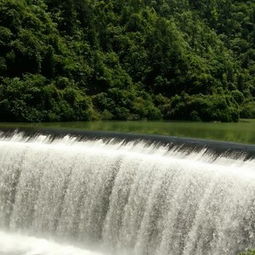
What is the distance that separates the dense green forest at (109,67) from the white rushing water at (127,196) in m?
16.0

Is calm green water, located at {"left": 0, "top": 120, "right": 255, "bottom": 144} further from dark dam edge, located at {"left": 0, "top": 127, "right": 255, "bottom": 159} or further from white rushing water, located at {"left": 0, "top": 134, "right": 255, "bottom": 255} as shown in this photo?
white rushing water, located at {"left": 0, "top": 134, "right": 255, "bottom": 255}

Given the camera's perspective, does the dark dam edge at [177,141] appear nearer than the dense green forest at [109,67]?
Yes

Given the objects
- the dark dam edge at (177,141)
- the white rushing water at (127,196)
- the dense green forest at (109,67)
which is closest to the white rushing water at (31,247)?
the white rushing water at (127,196)

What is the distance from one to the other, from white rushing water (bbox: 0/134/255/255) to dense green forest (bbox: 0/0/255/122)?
1596 cm

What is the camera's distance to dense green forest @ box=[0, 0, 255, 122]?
1408 inches

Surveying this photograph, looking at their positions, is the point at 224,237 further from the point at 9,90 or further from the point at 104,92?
the point at 104,92

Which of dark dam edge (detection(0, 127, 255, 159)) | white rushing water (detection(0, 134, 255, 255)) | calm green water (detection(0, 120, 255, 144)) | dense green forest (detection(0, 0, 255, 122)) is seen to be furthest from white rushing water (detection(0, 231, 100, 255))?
dense green forest (detection(0, 0, 255, 122))

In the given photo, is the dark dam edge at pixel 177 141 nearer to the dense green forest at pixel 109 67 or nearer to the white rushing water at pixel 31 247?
the white rushing water at pixel 31 247

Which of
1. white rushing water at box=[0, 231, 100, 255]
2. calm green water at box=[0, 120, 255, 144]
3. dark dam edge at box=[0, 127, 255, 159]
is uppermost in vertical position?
dark dam edge at box=[0, 127, 255, 159]

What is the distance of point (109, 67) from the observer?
146 ft

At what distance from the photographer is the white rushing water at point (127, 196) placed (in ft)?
40.5

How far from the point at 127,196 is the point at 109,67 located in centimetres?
3065

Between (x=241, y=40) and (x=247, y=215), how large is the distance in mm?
55018

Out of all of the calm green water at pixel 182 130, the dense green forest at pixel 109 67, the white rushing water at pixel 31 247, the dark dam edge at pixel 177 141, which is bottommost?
the dense green forest at pixel 109 67
